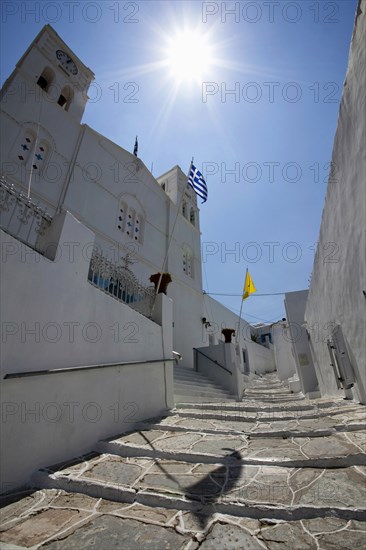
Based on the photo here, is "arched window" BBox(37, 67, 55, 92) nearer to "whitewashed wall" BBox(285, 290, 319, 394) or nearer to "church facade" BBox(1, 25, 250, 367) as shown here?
"church facade" BBox(1, 25, 250, 367)

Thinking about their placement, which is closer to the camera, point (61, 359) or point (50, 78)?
point (61, 359)

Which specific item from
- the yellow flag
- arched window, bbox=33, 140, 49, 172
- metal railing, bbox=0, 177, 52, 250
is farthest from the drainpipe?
the yellow flag

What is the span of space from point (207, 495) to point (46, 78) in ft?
51.1

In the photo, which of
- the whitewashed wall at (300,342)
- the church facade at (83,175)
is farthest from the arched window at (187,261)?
the whitewashed wall at (300,342)

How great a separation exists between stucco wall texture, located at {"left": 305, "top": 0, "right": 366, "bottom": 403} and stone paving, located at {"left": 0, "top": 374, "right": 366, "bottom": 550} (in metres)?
1.53

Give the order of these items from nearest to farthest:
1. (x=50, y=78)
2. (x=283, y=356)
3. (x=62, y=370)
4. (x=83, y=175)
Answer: (x=62, y=370), (x=83, y=175), (x=50, y=78), (x=283, y=356)

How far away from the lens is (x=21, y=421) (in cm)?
285

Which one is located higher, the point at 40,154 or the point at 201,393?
the point at 40,154

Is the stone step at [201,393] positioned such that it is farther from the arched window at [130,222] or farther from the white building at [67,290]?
the arched window at [130,222]

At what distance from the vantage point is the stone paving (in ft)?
5.87

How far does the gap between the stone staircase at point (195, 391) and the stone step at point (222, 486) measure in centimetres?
346

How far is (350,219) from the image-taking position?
4125 mm

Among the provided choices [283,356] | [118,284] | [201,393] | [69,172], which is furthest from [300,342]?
[69,172]

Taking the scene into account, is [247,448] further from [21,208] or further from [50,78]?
[50,78]
